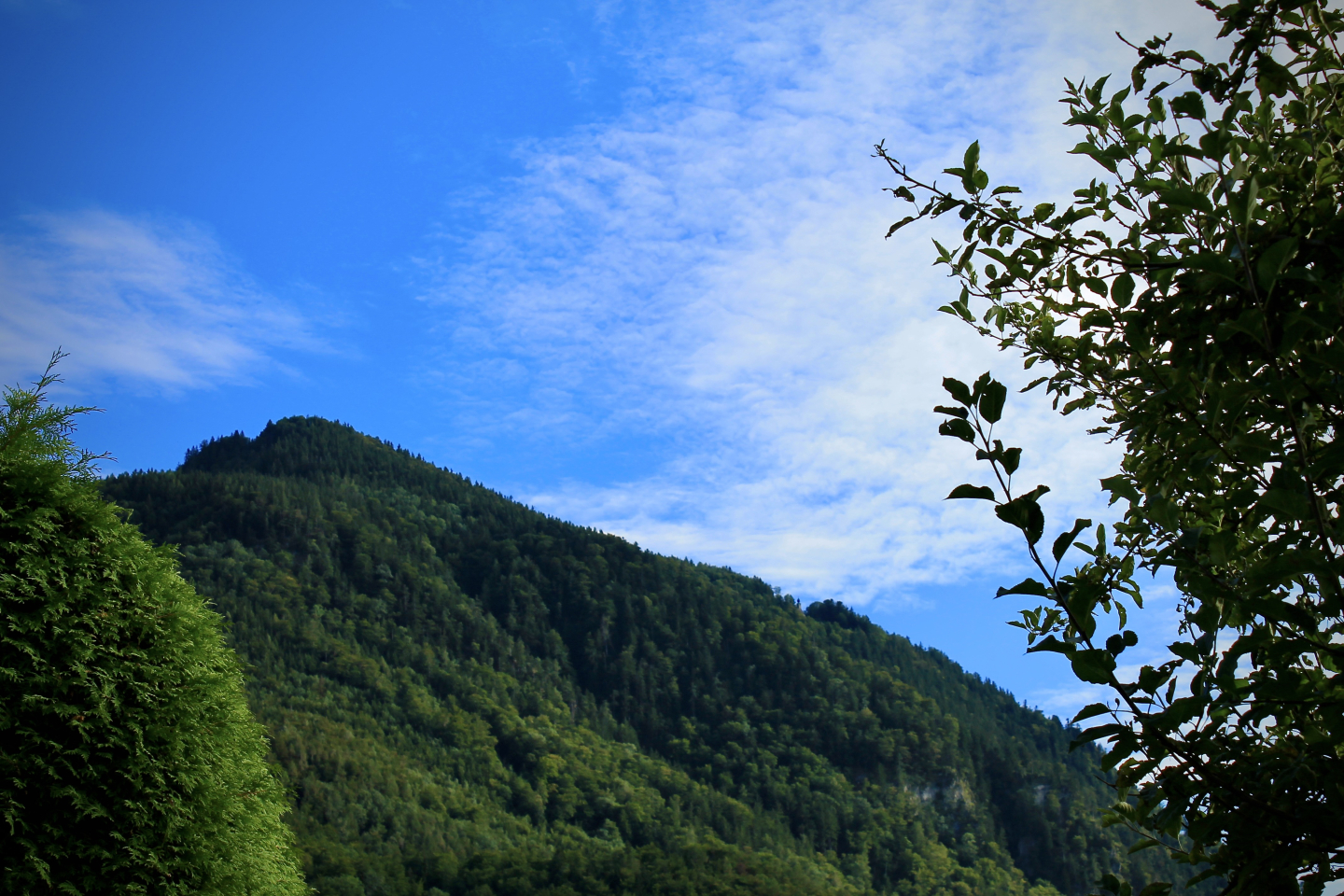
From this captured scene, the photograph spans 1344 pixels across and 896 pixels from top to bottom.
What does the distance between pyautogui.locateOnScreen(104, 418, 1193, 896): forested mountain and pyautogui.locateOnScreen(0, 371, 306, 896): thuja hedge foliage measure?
202 ft

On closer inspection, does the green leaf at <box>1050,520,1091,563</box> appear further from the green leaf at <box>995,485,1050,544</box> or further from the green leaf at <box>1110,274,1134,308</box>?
the green leaf at <box>1110,274,1134,308</box>

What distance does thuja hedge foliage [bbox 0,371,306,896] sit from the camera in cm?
447

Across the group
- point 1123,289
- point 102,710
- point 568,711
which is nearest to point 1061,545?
point 1123,289

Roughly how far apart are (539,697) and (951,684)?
2514 inches

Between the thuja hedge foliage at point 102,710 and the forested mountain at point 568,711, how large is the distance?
61.6m

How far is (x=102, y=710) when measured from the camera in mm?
4578

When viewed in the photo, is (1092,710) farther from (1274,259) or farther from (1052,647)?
(1274,259)

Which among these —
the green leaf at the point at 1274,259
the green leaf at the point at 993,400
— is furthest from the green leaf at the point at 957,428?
the green leaf at the point at 1274,259

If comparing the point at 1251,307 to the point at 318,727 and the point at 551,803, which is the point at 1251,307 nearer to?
the point at 318,727

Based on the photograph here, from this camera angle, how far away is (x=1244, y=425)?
2084mm

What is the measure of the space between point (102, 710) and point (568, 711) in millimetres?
117733

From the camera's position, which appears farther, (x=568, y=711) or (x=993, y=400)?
(x=568, y=711)

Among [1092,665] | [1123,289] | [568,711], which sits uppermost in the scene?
[568,711]

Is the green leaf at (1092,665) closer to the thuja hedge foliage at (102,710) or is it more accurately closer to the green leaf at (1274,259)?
the green leaf at (1274,259)
